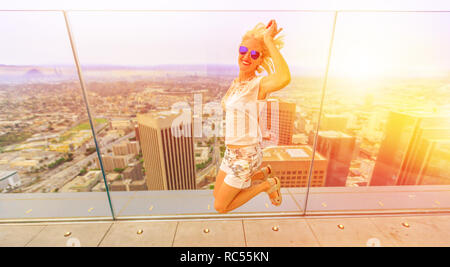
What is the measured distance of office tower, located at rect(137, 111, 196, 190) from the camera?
2.04 m

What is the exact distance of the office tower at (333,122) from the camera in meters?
1.88

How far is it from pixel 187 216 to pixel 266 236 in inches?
34.0

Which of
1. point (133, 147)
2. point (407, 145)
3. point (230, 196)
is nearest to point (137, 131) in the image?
point (133, 147)

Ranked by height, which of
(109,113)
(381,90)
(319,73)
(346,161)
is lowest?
(346,161)

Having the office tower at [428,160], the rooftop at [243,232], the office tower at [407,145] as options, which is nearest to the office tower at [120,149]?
the rooftop at [243,232]

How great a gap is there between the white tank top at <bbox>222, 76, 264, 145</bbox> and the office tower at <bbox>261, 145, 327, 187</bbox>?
0.56 metres

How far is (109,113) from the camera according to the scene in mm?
1764

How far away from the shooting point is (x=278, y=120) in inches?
61.0

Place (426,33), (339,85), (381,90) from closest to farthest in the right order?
(426,33) < (339,85) < (381,90)

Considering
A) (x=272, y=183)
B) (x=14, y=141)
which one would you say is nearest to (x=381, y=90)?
(x=272, y=183)

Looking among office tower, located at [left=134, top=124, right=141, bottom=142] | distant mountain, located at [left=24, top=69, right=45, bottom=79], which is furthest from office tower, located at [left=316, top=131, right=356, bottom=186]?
distant mountain, located at [left=24, top=69, right=45, bottom=79]

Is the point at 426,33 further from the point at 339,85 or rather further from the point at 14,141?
the point at 14,141

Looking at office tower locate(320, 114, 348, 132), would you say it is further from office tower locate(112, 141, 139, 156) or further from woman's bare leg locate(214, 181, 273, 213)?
office tower locate(112, 141, 139, 156)

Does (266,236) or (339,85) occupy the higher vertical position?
(339,85)
